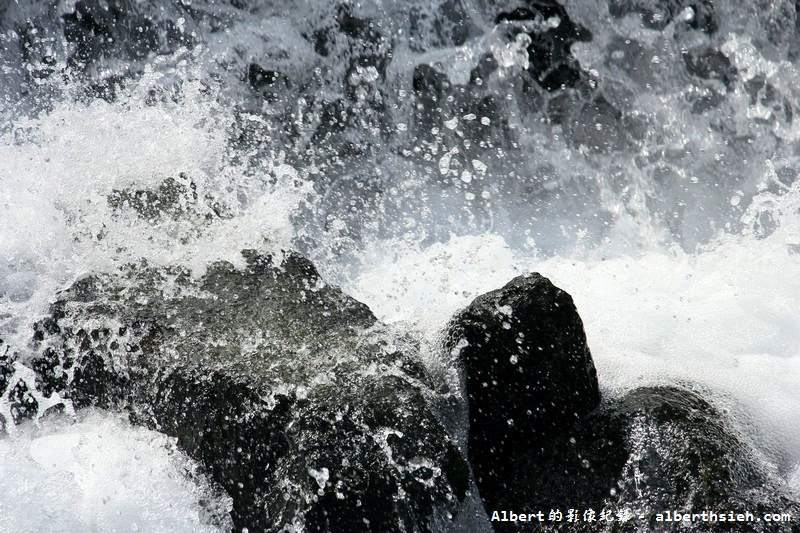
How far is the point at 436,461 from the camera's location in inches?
89.9

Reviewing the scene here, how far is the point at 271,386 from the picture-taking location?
246 cm

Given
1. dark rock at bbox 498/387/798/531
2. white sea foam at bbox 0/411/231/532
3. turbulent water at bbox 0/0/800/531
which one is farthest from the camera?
turbulent water at bbox 0/0/800/531

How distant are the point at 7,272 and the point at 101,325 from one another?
0.74 m

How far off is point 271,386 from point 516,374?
871 millimetres

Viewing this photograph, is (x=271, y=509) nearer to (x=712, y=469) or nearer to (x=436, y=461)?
(x=436, y=461)

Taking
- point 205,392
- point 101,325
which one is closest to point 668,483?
point 205,392

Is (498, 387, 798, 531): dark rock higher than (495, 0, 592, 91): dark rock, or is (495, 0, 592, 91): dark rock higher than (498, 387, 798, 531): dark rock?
(495, 0, 592, 91): dark rock

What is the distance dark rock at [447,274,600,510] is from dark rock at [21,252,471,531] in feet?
0.56

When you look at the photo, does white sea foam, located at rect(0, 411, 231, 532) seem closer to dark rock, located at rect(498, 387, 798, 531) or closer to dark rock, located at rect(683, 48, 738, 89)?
dark rock, located at rect(498, 387, 798, 531)

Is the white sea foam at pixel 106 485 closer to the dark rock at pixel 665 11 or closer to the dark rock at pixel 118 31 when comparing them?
the dark rock at pixel 118 31

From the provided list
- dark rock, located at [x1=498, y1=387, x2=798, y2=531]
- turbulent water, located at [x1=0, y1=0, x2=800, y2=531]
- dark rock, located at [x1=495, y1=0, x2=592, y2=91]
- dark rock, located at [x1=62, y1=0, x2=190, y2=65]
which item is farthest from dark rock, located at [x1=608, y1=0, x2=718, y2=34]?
dark rock, located at [x1=498, y1=387, x2=798, y2=531]

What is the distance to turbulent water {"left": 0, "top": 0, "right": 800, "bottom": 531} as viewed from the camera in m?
3.29

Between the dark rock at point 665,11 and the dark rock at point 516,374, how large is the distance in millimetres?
4323

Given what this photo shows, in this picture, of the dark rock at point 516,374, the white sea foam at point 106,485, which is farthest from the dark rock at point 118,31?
the dark rock at point 516,374
